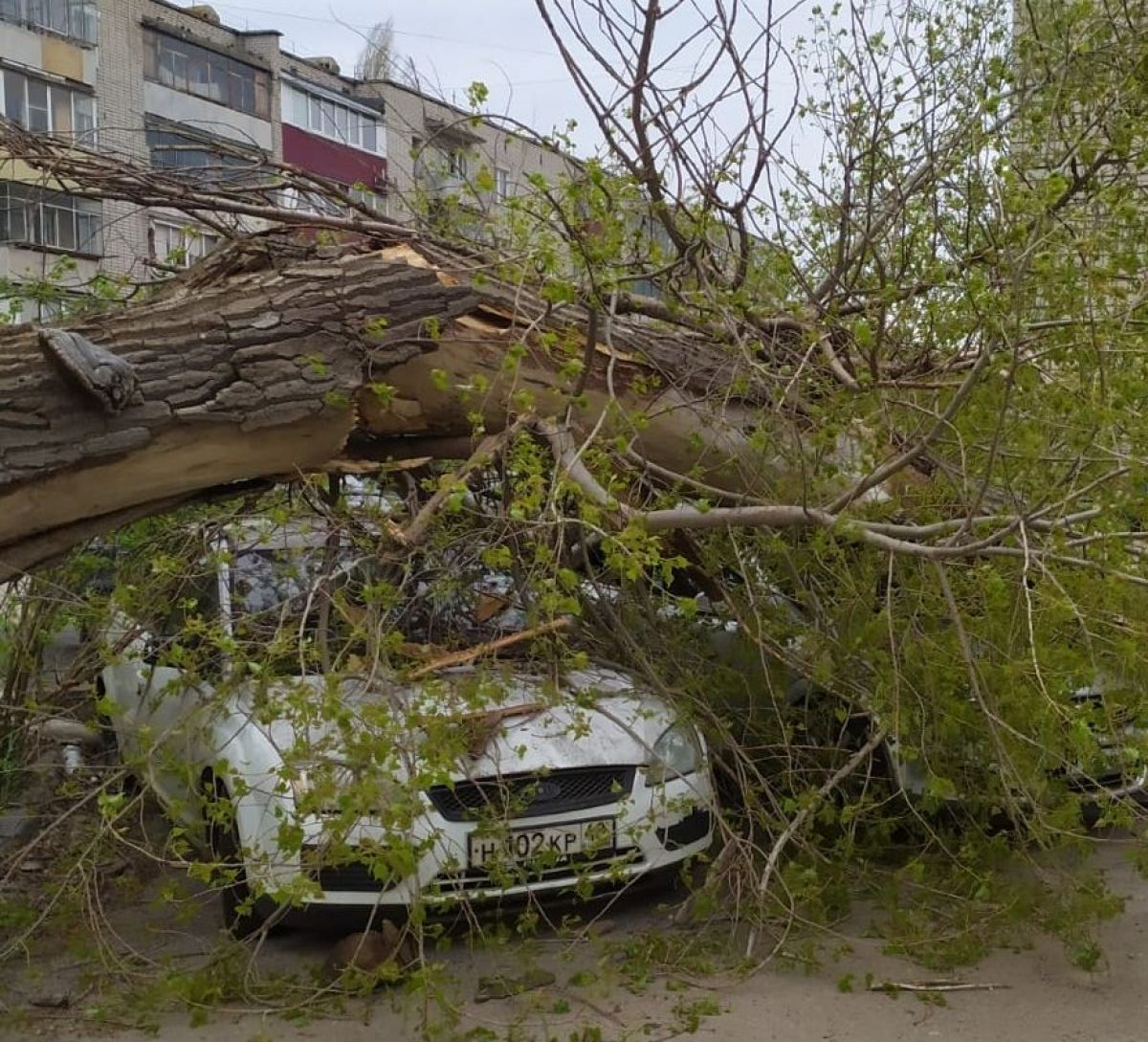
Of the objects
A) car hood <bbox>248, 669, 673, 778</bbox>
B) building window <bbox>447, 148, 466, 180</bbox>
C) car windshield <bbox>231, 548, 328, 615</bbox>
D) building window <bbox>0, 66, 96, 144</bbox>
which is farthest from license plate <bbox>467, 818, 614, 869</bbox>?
building window <bbox>0, 66, 96, 144</bbox>

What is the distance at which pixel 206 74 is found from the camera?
94.8ft

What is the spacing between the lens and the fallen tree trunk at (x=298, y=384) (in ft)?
12.8

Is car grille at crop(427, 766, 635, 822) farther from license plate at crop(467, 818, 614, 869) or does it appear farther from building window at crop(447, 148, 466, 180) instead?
building window at crop(447, 148, 466, 180)

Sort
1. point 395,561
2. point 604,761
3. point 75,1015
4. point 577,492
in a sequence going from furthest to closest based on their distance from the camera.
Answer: point 604,761 < point 395,561 < point 75,1015 < point 577,492

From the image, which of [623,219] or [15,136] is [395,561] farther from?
[15,136]

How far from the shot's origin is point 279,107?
29375 mm

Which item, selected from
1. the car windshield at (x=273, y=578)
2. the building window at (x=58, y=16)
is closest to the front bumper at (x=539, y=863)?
the car windshield at (x=273, y=578)

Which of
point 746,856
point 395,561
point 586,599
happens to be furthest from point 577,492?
point 746,856

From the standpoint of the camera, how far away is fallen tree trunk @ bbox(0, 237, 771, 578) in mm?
3900

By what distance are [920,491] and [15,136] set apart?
3.81 metres

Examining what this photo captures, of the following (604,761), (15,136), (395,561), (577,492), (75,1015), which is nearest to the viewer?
(577,492)

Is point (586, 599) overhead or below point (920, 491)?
below

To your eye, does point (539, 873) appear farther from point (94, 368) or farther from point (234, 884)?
point (94, 368)

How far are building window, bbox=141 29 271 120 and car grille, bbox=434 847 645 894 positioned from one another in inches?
1053
